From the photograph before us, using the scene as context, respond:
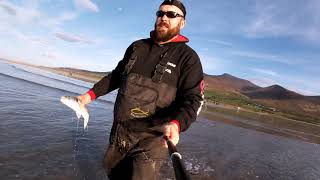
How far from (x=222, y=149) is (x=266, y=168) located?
8.28 feet

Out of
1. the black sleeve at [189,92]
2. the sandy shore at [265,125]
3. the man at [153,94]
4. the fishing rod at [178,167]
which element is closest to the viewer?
the fishing rod at [178,167]

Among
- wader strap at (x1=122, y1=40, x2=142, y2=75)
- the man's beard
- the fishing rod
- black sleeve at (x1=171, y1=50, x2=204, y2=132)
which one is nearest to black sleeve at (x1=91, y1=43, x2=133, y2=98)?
wader strap at (x1=122, y1=40, x2=142, y2=75)

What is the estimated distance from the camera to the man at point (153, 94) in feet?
12.5

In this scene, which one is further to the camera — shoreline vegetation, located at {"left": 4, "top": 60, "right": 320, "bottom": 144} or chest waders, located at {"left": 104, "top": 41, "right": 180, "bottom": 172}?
shoreline vegetation, located at {"left": 4, "top": 60, "right": 320, "bottom": 144}

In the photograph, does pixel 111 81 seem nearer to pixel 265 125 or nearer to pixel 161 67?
pixel 161 67

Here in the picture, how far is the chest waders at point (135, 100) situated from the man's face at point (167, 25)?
0.16 metres

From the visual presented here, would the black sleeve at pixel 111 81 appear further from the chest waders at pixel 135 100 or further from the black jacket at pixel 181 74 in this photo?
the chest waders at pixel 135 100

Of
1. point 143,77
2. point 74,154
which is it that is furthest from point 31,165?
point 143,77

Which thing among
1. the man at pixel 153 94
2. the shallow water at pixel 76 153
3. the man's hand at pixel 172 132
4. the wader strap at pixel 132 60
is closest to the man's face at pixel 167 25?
the man at pixel 153 94

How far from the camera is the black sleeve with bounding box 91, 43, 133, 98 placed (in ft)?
15.6

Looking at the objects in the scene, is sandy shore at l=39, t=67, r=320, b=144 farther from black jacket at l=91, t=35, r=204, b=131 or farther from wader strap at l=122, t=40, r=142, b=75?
black jacket at l=91, t=35, r=204, b=131

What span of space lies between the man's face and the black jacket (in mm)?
95

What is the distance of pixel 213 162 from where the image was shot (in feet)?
37.0

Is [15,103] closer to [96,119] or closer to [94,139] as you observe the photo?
[96,119]
